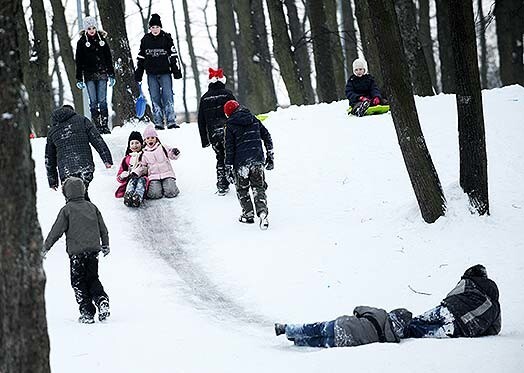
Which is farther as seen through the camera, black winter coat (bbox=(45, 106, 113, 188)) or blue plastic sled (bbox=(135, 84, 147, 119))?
blue plastic sled (bbox=(135, 84, 147, 119))

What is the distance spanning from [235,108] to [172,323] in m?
4.60

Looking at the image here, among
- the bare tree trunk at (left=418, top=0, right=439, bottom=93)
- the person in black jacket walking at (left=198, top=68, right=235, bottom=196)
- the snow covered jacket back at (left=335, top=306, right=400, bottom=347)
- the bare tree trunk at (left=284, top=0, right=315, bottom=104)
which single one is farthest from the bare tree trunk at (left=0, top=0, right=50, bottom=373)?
the bare tree trunk at (left=284, top=0, right=315, bottom=104)

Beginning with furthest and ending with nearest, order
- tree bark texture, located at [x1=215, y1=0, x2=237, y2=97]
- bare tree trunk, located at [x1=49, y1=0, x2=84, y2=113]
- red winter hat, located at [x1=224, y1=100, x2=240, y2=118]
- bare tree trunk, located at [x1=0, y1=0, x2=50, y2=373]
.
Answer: tree bark texture, located at [x1=215, y1=0, x2=237, y2=97] < bare tree trunk, located at [x1=49, y1=0, x2=84, y2=113] < red winter hat, located at [x1=224, y1=100, x2=240, y2=118] < bare tree trunk, located at [x1=0, y1=0, x2=50, y2=373]

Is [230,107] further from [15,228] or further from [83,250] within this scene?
[15,228]

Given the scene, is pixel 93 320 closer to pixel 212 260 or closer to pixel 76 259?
pixel 76 259

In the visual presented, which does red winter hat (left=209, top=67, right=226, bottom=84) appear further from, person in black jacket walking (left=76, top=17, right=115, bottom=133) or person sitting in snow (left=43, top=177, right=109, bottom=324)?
person sitting in snow (left=43, top=177, right=109, bottom=324)

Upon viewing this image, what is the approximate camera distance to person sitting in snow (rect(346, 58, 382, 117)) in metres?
16.7

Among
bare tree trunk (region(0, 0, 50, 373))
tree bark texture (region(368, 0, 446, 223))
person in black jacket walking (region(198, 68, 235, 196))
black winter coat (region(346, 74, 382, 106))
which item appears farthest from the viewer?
black winter coat (region(346, 74, 382, 106))

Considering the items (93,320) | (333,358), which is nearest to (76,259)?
(93,320)

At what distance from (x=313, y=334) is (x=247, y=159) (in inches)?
193

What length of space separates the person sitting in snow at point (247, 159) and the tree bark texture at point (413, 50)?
22.2ft

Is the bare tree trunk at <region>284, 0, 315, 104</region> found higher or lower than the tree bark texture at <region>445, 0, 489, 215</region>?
higher

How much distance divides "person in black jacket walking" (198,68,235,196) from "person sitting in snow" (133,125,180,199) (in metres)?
0.70

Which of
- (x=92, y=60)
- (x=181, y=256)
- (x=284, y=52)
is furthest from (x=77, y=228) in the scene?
(x=284, y=52)
